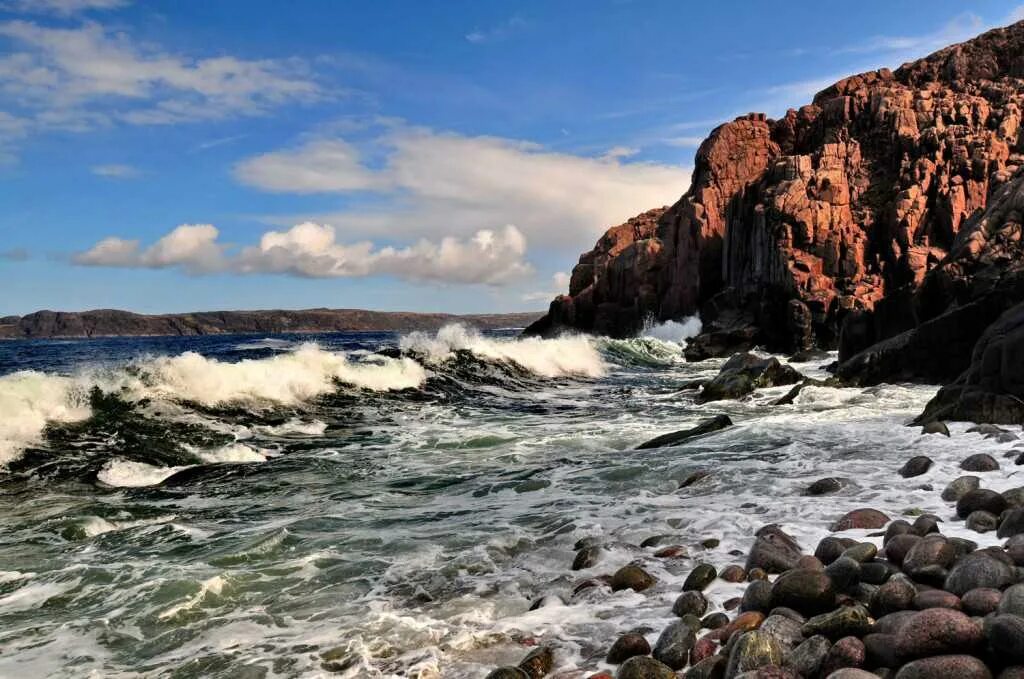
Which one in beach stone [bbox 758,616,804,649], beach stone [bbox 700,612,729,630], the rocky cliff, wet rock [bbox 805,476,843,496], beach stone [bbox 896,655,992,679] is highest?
the rocky cliff

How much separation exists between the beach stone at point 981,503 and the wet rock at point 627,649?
372cm

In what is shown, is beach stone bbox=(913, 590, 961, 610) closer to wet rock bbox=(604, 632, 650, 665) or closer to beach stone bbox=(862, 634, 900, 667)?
beach stone bbox=(862, 634, 900, 667)

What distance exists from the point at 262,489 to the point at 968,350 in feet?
56.5

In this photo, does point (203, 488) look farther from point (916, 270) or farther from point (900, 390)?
point (916, 270)

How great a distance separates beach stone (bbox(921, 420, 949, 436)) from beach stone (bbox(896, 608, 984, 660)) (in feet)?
26.5

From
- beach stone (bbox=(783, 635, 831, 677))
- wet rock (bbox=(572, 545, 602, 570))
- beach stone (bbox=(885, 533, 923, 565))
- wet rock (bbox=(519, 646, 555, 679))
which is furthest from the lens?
wet rock (bbox=(572, 545, 602, 570))

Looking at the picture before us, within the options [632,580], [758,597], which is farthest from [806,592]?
[632,580]

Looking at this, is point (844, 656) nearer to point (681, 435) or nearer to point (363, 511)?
point (363, 511)

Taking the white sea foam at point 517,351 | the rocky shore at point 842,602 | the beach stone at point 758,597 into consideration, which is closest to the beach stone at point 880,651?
the rocky shore at point 842,602

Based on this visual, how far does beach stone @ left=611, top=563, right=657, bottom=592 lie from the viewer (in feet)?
19.1

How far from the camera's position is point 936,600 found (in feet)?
13.8

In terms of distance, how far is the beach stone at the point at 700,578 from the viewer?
5.57m

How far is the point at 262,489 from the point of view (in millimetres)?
11312

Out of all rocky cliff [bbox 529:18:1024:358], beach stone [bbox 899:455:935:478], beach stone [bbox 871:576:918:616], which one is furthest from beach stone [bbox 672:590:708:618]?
rocky cliff [bbox 529:18:1024:358]
